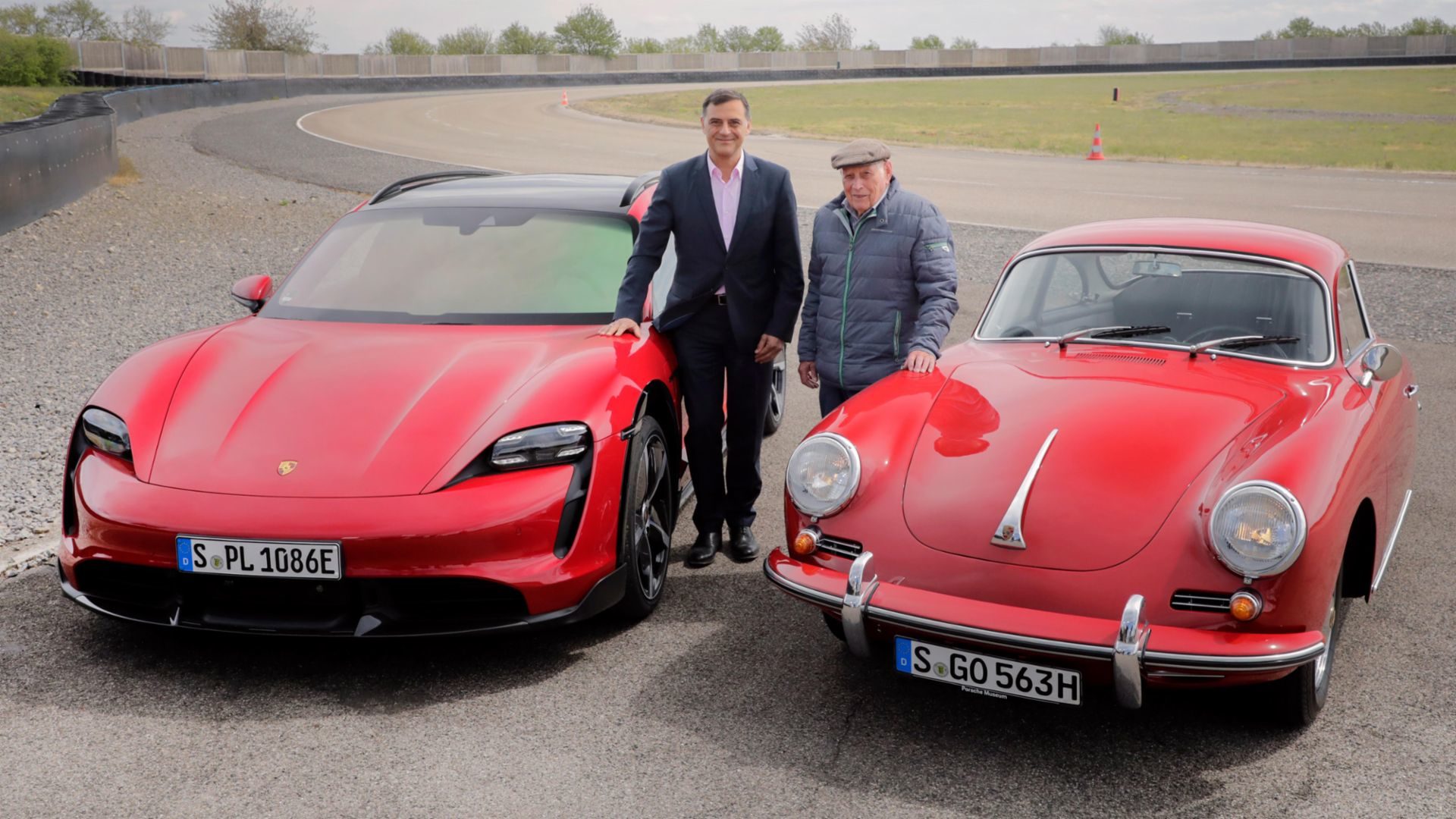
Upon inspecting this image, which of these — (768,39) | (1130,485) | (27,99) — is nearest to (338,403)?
(1130,485)

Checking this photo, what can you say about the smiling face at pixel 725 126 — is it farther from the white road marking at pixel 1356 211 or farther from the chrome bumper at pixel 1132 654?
the white road marking at pixel 1356 211

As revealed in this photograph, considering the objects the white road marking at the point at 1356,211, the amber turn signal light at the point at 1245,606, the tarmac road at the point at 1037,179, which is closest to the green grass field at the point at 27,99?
the tarmac road at the point at 1037,179

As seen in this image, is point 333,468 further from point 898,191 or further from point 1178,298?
point 1178,298

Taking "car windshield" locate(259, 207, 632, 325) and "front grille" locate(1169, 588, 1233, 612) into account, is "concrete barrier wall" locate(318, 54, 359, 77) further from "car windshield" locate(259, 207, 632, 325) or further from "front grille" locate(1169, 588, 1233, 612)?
"front grille" locate(1169, 588, 1233, 612)

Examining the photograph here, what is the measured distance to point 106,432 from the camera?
4.27m

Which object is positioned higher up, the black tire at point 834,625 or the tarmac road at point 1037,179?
the tarmac road at point 1037,179

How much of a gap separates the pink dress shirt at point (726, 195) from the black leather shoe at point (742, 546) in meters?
1.07

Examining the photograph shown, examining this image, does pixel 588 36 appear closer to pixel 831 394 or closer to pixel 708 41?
pixel 708 41

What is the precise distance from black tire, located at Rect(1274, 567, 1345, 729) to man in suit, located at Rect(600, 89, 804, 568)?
2.30 meters

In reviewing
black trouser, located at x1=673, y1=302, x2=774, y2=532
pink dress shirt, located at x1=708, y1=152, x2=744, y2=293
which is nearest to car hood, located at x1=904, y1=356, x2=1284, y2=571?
black trouser, located at x1=673, y1=302, x2=774, y2=532

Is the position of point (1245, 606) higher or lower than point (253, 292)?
lower

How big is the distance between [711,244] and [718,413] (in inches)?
27.9

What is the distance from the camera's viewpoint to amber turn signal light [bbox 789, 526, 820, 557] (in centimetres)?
397

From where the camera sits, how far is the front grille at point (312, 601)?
3896 millimetres
